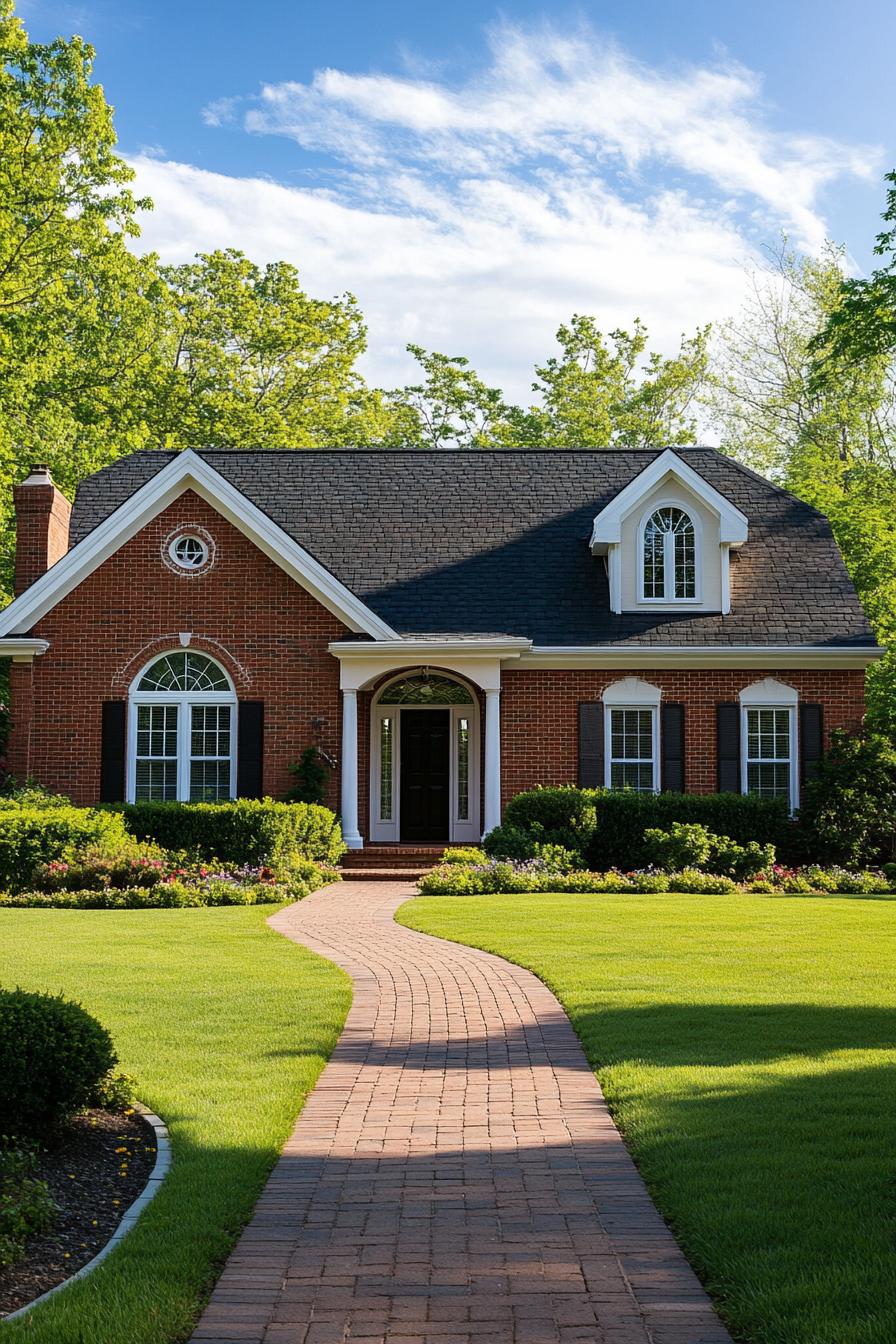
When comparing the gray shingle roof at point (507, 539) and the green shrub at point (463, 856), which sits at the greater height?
the gray shingle roof at point (507, 539)

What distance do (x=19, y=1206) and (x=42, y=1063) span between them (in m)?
1.15

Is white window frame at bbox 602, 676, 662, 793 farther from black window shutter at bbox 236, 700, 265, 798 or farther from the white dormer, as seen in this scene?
black window shutter at bbox 236, 700, 265, 798

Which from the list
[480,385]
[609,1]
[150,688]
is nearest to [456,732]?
[150,688]

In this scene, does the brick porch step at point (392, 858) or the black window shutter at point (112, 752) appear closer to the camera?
the brick porch step at point (392, 858)

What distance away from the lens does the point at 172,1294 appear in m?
4.20

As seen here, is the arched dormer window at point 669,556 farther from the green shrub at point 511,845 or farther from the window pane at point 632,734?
the green shrub at point 511,845

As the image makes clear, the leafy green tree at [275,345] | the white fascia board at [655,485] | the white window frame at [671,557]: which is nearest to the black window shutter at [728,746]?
the white window frame at [671,557]

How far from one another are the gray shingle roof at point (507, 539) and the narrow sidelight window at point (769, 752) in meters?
1.39

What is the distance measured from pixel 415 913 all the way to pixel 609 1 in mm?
10581

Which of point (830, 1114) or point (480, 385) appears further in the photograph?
point (480, 385)

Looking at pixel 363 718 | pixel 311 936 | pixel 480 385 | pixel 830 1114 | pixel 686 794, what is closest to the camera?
pixel 830 1114

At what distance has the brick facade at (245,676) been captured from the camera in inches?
847

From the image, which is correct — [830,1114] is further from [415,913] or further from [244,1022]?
[415,913]

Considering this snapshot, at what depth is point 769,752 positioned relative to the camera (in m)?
21.9
